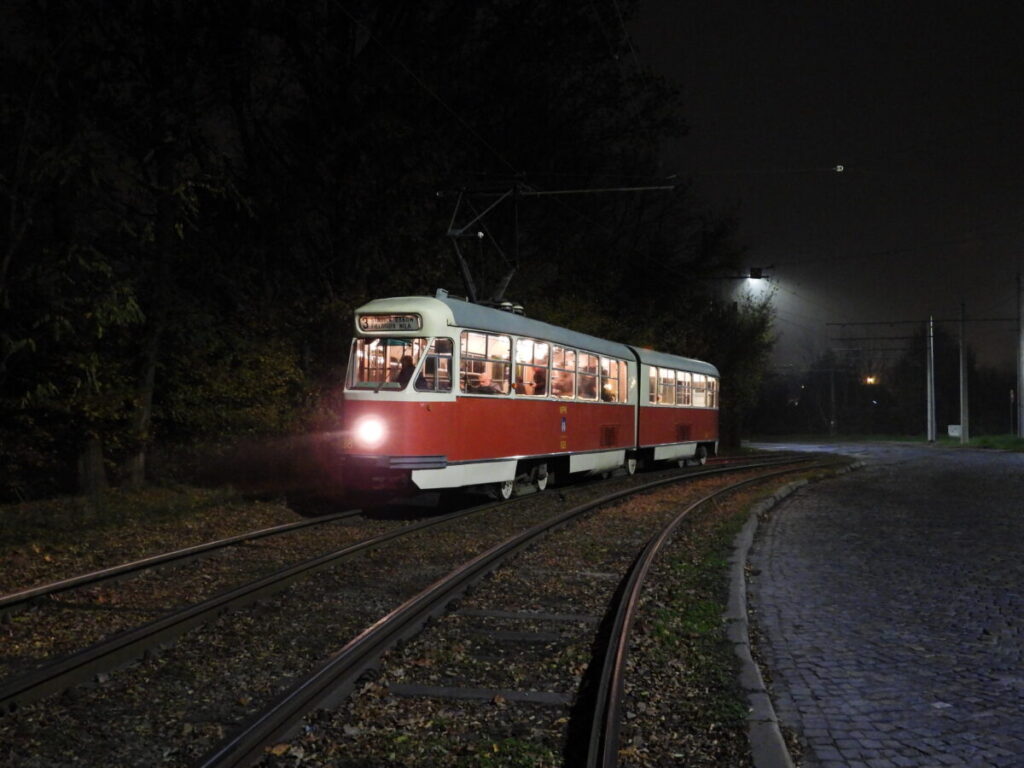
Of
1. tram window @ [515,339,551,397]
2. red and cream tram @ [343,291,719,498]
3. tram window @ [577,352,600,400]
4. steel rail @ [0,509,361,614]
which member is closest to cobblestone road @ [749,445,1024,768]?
red and cream tram @ [343,291,719,498]

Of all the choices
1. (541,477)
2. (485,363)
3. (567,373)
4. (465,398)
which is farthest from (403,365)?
(541,477)

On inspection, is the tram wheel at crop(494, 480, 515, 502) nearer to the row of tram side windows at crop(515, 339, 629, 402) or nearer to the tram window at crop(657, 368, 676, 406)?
the row of tram side windows at crop(515, 339, 629, 402)

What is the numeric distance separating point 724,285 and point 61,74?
33505mm

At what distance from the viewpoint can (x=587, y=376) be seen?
19047mm

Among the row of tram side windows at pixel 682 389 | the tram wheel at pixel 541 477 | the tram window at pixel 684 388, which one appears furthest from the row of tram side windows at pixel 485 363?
the tram window at pixel 684 388

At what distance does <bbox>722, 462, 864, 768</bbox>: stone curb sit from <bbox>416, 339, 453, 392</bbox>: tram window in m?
5.07

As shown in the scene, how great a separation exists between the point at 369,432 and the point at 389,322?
1698mm

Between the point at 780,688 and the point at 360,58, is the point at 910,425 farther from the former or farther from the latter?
the point at 780,688

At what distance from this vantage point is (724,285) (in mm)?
42344

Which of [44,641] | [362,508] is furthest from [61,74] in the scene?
[44,641]

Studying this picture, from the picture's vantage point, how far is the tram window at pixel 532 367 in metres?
15.8

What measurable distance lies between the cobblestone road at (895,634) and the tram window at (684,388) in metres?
10.7

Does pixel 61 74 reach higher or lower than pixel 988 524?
higher

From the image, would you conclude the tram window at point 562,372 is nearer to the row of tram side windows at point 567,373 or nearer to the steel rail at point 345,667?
the row of tram side windows at point 567,373
